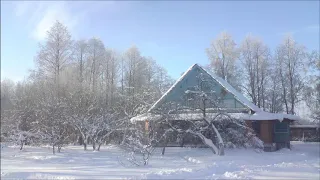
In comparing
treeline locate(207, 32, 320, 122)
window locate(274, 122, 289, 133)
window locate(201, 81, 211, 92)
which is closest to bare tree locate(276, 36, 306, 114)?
treeline locate(207, 32, 320, 122)

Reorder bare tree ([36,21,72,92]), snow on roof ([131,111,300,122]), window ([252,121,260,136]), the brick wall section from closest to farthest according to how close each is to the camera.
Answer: snow on roof ([131,111,300,122]) < the brick wall section < window ([252,121,260,136]) < bare tree ([36,21,72,92])

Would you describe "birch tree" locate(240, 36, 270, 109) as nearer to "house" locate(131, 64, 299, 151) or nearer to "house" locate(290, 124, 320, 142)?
"house" locate(290, 124, 320, 142)

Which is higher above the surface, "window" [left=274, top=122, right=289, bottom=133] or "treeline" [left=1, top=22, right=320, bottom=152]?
"treeline" [left=1, top=22, right=320, bottom=152]

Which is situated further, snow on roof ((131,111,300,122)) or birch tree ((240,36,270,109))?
birch tree ((240,36,270,109))

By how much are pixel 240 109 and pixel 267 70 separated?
16.6 meters

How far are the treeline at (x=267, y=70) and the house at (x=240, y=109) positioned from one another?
38.5 feet

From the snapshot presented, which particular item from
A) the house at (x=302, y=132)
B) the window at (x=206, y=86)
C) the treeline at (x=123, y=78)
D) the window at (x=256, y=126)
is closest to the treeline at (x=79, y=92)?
the treeline at (x=123, y=78)

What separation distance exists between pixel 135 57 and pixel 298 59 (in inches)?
712

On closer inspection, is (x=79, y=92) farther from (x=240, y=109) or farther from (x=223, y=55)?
(x=223, y=55)

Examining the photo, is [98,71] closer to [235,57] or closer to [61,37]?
[61,37]

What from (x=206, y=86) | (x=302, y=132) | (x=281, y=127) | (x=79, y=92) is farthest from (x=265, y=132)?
(x=302, y=132)

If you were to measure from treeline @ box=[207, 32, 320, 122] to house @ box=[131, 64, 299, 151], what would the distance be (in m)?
11.7

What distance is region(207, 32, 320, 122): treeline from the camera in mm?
39875

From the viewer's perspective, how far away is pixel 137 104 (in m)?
24.8
